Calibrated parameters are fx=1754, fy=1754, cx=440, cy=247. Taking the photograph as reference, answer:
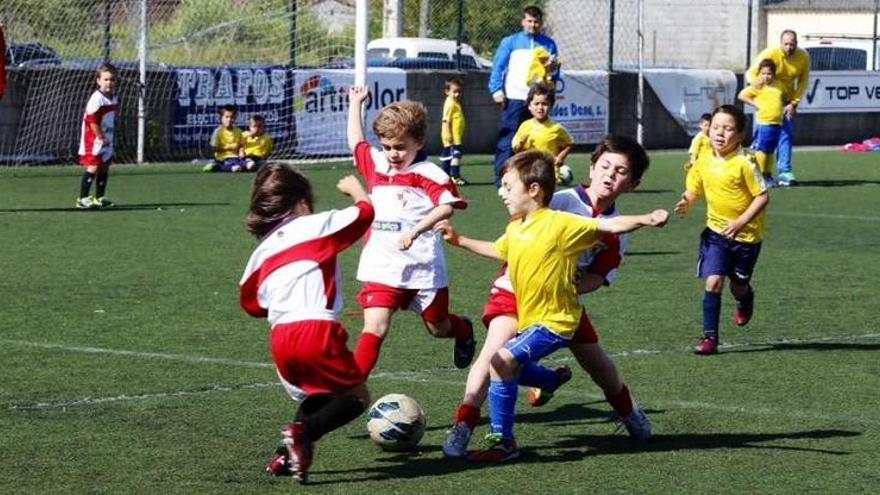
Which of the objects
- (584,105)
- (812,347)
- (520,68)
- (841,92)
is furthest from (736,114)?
(841,92)

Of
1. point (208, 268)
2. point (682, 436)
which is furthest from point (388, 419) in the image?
point (208, 268)

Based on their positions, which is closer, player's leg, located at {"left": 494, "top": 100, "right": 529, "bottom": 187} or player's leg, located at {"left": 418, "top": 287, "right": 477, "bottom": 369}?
player's leg, located at {"left": 418, "top": 287, "right": 477, "bottom": 369}

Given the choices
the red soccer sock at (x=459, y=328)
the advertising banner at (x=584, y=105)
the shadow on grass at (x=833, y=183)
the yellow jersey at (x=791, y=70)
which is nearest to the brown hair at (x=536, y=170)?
the red soccer sock at (x=459, y=328)

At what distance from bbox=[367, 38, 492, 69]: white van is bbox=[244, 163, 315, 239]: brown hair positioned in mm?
23745

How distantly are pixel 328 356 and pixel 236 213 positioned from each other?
11.9 metres

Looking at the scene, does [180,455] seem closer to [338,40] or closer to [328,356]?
[328,356]

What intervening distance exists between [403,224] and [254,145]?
17.2 meters

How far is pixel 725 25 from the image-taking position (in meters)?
45.4

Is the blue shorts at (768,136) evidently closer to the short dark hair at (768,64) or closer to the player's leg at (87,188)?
the short dark hair at (768,64)

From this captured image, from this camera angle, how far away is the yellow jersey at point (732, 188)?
1006cm

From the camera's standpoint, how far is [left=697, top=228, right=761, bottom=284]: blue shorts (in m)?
10.1

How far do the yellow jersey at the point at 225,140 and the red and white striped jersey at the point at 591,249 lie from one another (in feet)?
58.2

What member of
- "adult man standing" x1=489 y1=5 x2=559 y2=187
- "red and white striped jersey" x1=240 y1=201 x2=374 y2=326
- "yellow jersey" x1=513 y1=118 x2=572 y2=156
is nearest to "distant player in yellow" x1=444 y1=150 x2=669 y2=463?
"red and white striped jersey" x1=240 y1=201 x2=374 y2=326

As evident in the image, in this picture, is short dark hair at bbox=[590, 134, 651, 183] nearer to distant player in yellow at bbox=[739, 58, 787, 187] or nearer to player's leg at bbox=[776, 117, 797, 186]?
distant player in yellow at bbox=[739, 58, 787, 187]
